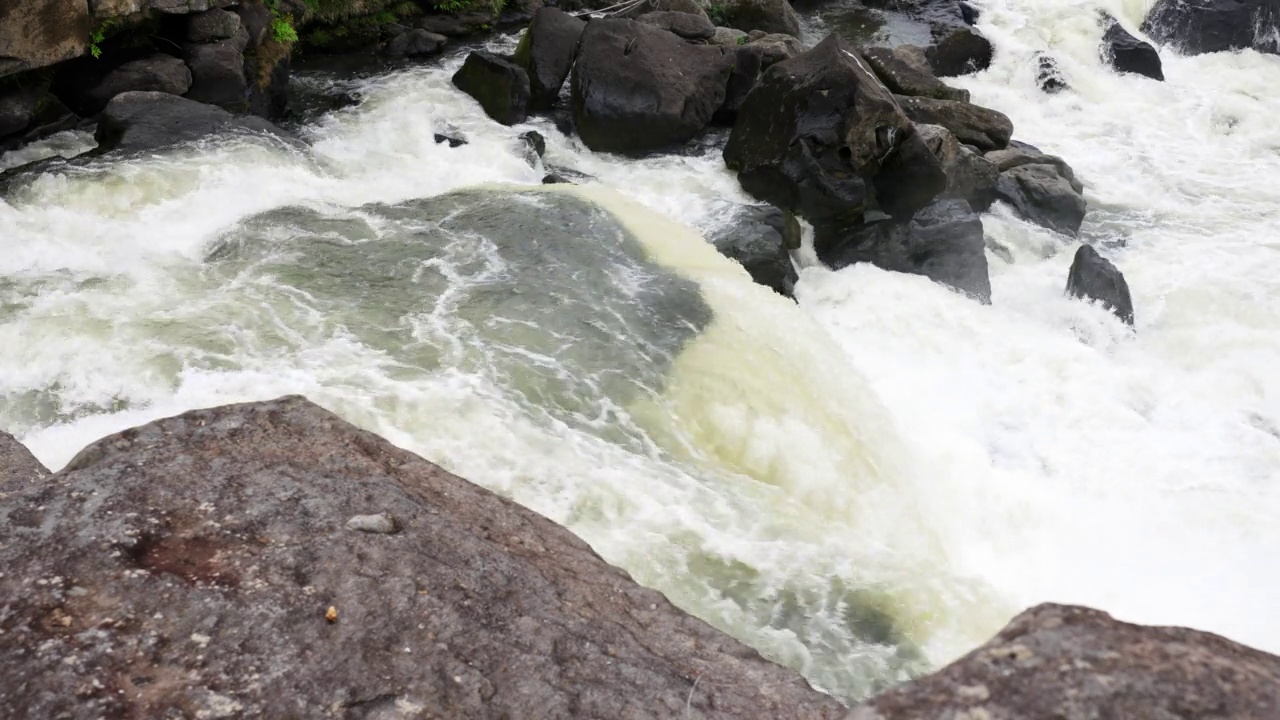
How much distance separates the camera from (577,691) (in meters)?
3.07

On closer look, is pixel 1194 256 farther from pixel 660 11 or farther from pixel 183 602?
pixel 183 602

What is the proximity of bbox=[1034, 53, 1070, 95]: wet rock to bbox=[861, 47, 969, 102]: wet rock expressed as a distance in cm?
352

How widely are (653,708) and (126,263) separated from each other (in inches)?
284

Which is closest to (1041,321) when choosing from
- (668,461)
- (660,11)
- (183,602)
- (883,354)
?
(883,354)

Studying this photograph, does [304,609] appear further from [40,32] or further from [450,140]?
[450,140]

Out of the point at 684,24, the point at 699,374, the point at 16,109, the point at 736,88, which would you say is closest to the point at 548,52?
the point at 684,24

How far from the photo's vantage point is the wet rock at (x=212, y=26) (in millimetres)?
12633

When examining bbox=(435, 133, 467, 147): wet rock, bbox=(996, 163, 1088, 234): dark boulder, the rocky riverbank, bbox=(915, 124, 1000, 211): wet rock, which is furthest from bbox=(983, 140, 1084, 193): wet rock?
the rocky riverbank

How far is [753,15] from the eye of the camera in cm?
1780

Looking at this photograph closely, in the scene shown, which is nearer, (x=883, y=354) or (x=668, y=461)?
(x=668, y=461)

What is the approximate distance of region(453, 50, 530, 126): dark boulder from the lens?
45.5ft

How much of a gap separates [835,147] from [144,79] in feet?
27.7

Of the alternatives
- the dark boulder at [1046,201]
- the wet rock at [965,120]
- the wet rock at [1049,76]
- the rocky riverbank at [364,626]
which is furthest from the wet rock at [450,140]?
the wet rock at [1049,76]

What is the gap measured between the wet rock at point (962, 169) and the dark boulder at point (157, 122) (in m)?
8.15
